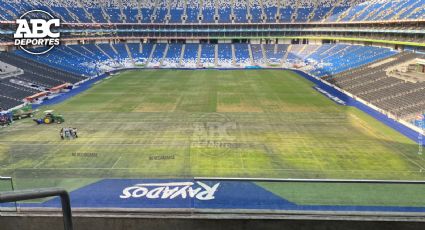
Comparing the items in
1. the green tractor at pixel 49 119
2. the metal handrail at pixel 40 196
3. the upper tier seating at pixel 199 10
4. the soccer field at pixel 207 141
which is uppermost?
the upper tier seating at pixel 199 10

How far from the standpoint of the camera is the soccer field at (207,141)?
2378 cm

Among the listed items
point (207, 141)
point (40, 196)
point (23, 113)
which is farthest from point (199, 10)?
point (40, 196)

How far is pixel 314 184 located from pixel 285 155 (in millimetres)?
20152

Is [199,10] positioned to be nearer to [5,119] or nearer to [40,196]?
[5,119]

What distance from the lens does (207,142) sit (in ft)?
97.5

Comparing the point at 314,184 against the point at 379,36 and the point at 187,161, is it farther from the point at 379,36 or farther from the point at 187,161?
the point at 379,36

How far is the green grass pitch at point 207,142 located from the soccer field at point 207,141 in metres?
0.08

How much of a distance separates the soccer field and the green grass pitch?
3.1 inches

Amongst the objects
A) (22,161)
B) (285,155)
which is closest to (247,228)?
(285,155)

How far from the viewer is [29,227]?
6422 mm

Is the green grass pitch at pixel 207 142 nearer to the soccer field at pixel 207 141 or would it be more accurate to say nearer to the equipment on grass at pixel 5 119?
the soccer field at pixel 207 141

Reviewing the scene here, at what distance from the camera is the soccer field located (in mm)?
23781

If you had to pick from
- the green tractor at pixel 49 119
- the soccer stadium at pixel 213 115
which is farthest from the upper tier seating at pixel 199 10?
the green tractor at pixel 49 119

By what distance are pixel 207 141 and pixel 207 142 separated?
0.27 m
